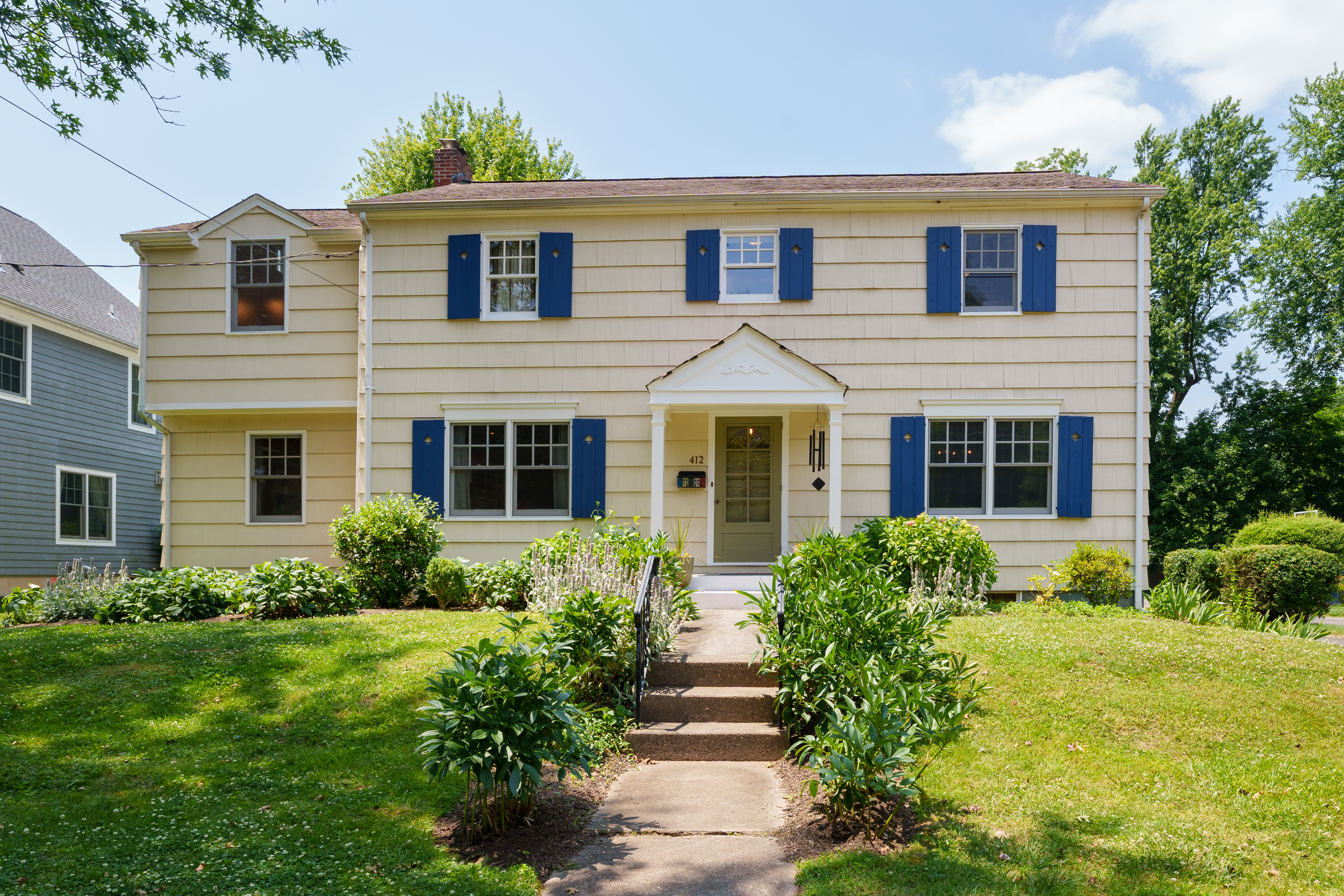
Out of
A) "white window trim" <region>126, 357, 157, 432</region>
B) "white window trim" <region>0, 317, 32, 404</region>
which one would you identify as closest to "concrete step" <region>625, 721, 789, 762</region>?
"white window trim" <region>0, 317, 32, 404</region>

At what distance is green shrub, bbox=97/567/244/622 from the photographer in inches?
344

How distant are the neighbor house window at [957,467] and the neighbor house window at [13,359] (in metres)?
15.4

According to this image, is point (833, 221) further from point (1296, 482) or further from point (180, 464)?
point (1296, 482)

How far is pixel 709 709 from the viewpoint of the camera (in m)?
6.11

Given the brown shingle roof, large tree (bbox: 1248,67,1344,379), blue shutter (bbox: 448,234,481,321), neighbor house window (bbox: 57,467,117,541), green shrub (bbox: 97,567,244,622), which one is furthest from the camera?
large tree (bbox: 1248,67,1344,379)

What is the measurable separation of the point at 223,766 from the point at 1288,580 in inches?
411

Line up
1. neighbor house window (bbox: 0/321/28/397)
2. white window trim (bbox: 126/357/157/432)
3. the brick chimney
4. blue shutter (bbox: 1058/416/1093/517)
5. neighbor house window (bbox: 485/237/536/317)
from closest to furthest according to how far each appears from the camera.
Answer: blue shutter (bbox: 1058/416/1093/517) → neighbor house window (bbox: 485/237/536/317) → the brick chimney → neighbor house window (bbox: 0/321/28/397) → white window trim (bbox: 126/357/157/432)

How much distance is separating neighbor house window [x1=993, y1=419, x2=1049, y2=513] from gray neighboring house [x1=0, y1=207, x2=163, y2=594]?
12.3 m

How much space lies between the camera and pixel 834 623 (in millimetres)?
5539

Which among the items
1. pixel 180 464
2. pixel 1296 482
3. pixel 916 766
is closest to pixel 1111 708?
pixel 916 766

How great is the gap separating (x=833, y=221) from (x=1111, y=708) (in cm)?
757

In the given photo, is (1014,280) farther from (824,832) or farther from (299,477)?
(299,477)

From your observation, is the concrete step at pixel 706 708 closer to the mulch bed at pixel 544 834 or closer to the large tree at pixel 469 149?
the mulch bed at pixel 544 834

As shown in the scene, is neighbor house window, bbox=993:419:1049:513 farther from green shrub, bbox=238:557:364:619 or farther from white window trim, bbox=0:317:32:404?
white window trim, bbox=0:317:32:404
